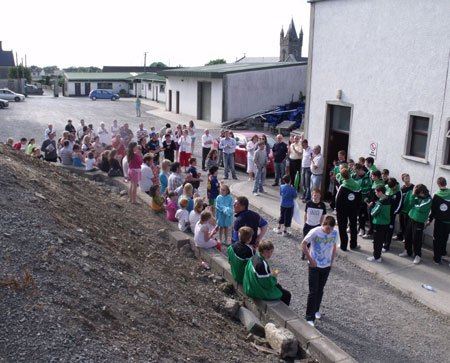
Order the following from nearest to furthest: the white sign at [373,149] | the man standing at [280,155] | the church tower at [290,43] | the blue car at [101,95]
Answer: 1. the white sign at [373,149]
2. the man standing at [280,155]
3. the blue car at [101,95]
4. the church tower at [290,43]

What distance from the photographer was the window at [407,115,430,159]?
10281mm

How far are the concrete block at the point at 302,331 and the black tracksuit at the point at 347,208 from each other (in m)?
4.01

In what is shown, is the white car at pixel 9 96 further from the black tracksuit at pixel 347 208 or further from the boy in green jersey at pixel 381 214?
the boy in green jersey at pixel 381 214

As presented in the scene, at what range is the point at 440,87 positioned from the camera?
9742 millimetres

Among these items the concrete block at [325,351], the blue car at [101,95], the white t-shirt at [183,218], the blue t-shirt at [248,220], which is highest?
the blue car at [101,95]

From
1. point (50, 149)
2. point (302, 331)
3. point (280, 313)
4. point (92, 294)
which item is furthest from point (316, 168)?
point (50, 149)

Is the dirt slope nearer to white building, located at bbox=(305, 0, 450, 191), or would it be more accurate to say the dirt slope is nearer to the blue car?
white building, located at bbox=(305, 0, 450, 191)

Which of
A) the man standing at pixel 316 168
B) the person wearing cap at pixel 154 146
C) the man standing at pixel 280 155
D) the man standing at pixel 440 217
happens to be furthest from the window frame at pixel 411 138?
the person wearing cap at pixel 154 146

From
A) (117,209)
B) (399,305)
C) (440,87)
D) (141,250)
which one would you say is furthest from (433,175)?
(117,209)

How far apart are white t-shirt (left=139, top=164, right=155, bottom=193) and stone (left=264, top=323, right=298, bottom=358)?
273 inches

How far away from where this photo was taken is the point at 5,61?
82250 mm

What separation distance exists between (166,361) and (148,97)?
2248 inches

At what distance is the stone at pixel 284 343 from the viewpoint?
5898mm

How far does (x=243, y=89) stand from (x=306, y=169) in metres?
21.5
